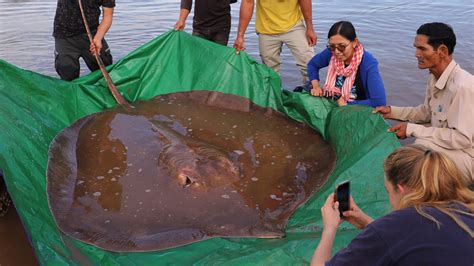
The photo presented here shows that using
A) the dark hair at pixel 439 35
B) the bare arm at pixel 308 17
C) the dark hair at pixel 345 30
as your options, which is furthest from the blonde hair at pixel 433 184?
the bare arm at pixel 308 17

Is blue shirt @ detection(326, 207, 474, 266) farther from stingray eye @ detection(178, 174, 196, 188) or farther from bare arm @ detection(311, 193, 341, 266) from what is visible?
stingray eye @ detection(178, 174, 196, 188)

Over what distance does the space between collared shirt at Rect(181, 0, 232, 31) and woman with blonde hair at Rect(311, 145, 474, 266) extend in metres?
4.04

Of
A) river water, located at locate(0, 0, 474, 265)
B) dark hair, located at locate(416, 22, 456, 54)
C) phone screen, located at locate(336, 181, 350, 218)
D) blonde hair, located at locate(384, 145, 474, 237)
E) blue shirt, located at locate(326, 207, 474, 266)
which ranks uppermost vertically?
dark hair, located at locate(416, 22, 456, 54)

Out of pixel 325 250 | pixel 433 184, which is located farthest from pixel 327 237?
pixel 433 184

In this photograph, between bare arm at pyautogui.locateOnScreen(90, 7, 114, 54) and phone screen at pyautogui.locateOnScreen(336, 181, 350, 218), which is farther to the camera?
bare arm at pyautogui.locateOnScreen(90, 7, 114, 54)

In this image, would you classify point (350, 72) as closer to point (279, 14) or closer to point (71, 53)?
point (279, 14)

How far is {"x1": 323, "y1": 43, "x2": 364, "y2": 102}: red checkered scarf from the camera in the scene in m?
Answer: 4.08

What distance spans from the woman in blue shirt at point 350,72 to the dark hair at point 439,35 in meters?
0.77

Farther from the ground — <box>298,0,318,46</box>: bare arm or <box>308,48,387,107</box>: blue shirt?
<box>298,0,318,46</box>: bare arm

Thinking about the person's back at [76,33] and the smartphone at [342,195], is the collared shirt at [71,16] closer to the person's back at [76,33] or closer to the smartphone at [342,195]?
the person's back at [76,33]

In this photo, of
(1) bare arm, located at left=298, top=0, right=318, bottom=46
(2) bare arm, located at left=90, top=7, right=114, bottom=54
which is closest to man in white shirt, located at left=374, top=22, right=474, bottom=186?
(1) bare arm, located at left=298, top=0, right=318, bottom=46

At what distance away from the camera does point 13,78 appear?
3.81m

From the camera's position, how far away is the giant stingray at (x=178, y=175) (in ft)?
8.54

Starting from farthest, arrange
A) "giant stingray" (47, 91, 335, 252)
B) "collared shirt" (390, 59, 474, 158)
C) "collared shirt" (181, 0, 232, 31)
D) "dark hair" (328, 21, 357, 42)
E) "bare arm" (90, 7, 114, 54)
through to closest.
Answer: "collared shirt" (181, 0, 232, 31)
"bare arm" (90, 7, 114, 54)
"dark hair" (328, 21, 357, 42)
"collared shirt" (390, 59, 474, 158)
"giant stingray" (47, 91, 335, 252)
